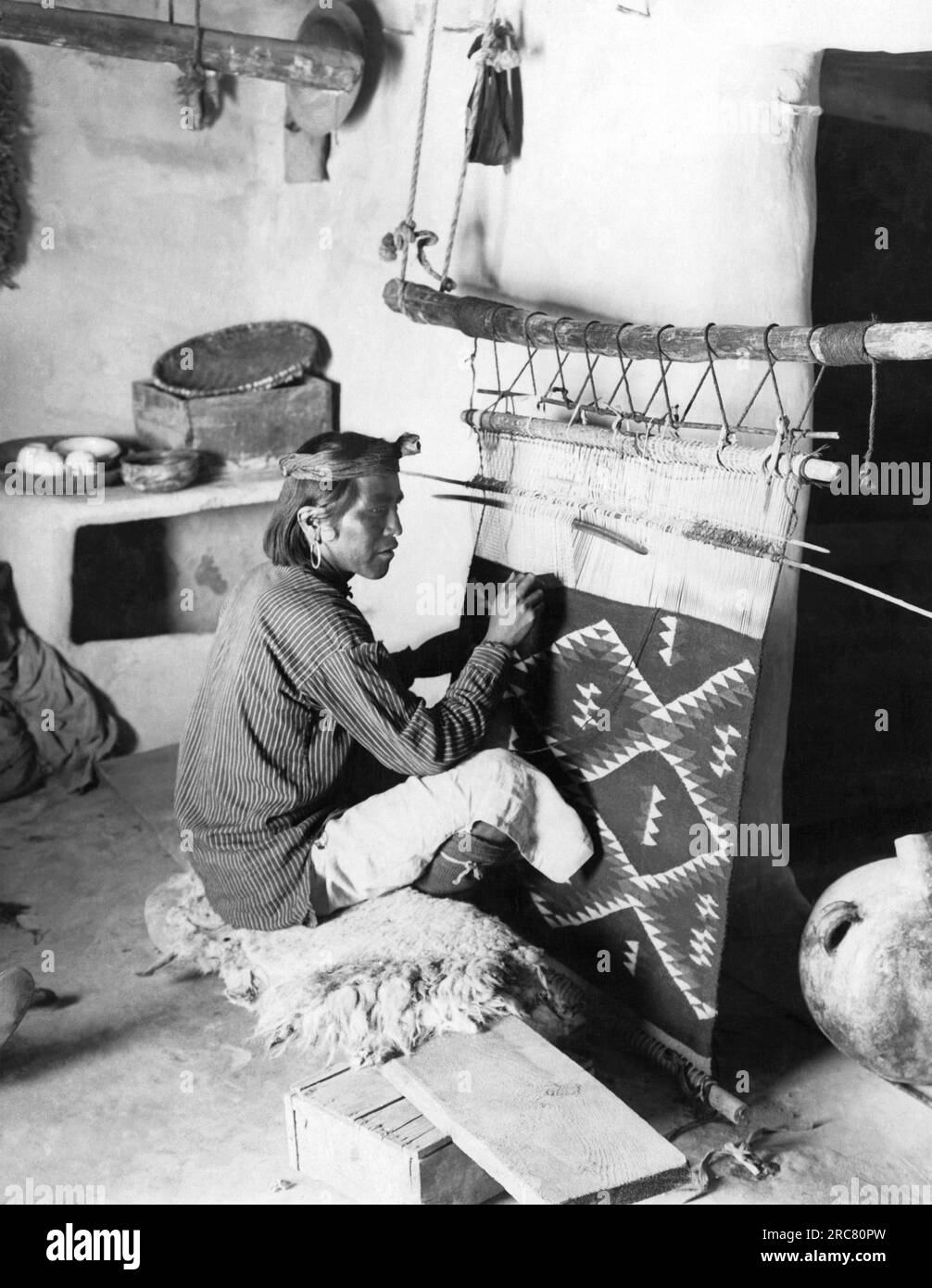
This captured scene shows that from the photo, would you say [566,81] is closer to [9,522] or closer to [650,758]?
[650,758]

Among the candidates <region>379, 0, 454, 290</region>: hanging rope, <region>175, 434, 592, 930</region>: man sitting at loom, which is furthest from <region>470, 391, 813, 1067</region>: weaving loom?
<region>379, 0, 454, 290</region>: hanging rope

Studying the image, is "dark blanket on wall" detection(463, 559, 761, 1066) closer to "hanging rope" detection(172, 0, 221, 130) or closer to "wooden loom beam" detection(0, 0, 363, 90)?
"wooden loom beam" detection(0, 0, 363, 90)

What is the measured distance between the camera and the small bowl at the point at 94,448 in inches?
187

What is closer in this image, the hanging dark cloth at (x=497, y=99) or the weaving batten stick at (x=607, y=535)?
the weaving batten stick at (x=607, y=535)

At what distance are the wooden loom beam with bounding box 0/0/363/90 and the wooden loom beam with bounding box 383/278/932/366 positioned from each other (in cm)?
103

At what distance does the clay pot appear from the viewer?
8.64 feet

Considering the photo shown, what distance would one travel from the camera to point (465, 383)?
401cm

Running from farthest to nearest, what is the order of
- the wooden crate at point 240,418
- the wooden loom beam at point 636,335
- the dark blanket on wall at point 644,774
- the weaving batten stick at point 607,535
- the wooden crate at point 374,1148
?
the wooden crate at point 240,418 → the weaving batten stick at point 607,535 → the dark blanket on wall at point 644,774 → the wooden crate at point 374,1148 → the wooden loom beam at point 636,335

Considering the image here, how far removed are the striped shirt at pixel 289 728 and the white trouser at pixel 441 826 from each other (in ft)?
0.22

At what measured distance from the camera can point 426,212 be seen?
4.14 m

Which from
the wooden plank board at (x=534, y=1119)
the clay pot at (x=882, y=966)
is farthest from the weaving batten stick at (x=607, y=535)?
the wooden plank board at (x=534, y=1119)
